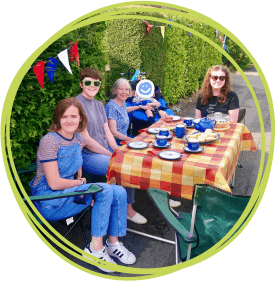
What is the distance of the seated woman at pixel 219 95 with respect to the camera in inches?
159

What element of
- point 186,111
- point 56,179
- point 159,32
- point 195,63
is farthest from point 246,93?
point 56,179

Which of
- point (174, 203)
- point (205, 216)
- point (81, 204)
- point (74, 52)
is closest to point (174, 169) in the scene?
point (205, 216)

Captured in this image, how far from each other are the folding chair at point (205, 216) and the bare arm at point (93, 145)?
1.12m

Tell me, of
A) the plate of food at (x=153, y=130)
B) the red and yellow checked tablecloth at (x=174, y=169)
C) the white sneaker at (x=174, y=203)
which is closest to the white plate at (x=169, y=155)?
Result: the red and yellow checked tablecloth at (x=174, y=169)

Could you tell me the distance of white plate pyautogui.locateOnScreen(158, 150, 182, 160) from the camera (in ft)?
8.50

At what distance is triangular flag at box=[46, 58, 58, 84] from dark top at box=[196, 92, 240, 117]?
7.55ft

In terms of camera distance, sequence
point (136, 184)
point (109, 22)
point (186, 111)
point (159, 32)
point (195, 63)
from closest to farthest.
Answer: point (136, 184) < point (109, 22) < point (159, 32) < point (186, 111) < point (195, 63)

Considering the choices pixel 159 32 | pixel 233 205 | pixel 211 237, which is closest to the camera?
pixel 233 205

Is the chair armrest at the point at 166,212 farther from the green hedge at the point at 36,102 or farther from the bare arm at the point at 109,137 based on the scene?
the green hedge at the point at 36,102

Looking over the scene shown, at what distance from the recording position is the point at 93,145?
3.18m

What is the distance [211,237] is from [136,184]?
0.83 meters

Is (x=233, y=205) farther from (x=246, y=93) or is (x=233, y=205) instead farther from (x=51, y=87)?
(x=246, y=93)

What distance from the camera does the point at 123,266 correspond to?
270 cm

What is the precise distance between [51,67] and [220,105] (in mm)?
2479
